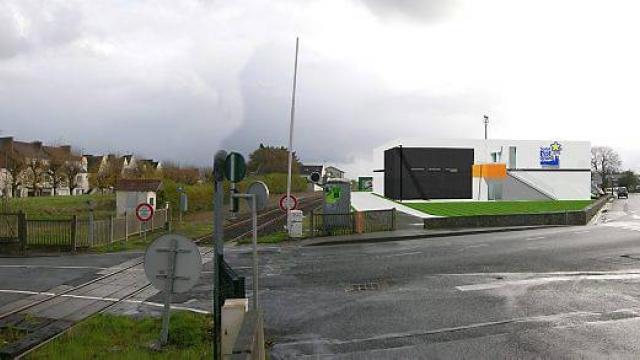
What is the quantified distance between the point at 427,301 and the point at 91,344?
550 cm

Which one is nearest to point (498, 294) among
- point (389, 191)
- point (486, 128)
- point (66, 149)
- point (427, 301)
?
point (427, 301)

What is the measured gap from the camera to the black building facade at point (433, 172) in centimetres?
5325

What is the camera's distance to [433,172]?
53.5 metres

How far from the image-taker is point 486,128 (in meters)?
72.2

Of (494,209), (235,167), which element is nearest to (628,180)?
(494,209)

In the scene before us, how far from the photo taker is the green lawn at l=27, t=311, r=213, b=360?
6.20m

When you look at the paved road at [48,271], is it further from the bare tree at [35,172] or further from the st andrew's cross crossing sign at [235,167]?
the bare tree at [35,172]

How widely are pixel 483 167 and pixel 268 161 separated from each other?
50744mm

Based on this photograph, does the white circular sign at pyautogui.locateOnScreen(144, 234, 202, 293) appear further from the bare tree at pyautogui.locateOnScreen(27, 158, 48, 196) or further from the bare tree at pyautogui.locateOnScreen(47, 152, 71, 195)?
the bare tree at pyautogui.locateOnScreen(47, 152, 71, 195)

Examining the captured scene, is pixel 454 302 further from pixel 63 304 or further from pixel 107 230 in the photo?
pixel 107 230

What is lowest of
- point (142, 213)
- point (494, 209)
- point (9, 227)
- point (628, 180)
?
point (9, 227)

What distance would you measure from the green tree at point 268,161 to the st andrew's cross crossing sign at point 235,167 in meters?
86.3

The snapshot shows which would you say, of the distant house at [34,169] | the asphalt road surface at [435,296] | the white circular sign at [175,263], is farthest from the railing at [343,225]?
the distant house at [34,169]

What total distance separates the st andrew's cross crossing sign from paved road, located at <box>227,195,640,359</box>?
2291 millimetres
